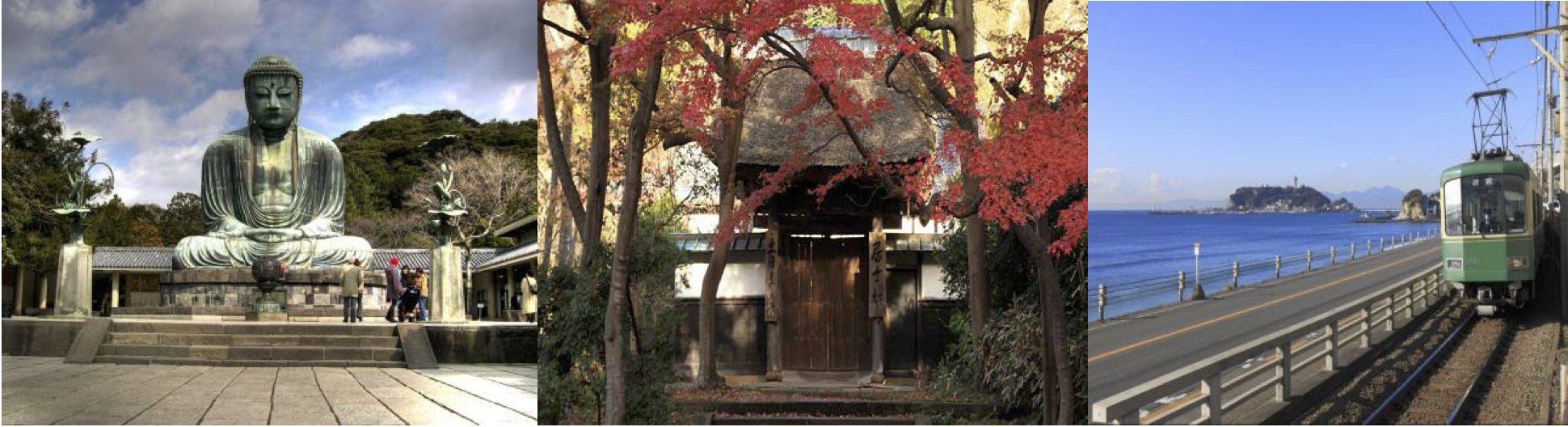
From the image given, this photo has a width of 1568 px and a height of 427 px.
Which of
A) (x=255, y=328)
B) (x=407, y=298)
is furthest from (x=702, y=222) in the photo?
(x=407, y=298)

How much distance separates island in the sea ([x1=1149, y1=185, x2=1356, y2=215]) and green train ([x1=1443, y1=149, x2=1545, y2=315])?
0.56 m

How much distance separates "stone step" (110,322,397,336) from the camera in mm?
9156

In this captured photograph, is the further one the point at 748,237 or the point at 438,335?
the point at 438,335

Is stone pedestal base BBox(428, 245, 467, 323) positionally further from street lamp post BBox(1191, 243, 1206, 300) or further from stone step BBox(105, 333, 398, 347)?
street lamp post BBox(1191, 243, 1206, 300)

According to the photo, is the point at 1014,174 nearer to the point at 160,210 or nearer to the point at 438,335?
the point at 438,335

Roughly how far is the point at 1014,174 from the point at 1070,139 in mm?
404

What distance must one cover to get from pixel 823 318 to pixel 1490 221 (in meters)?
4.04

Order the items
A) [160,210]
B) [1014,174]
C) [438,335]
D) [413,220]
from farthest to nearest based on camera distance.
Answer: [413,220]
[160,210]
[438,335]
[1014,174]

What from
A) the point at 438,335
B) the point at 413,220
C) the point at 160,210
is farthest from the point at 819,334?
the point at 413,220

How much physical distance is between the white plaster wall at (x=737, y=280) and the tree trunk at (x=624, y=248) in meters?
0.36

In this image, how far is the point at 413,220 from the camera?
16.3 meters

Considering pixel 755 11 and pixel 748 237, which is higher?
pixel 755 11

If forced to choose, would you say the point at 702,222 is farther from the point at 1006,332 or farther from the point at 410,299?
the point at 410,299

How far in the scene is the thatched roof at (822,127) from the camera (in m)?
6.28
